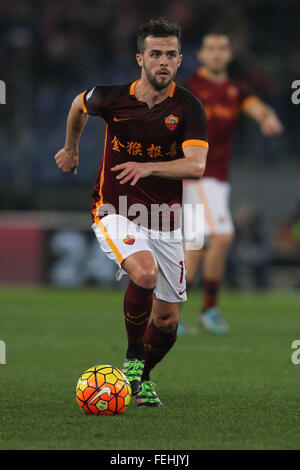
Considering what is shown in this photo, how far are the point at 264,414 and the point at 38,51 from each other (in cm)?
1451

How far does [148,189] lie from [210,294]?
154 inches

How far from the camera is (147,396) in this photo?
5180mm

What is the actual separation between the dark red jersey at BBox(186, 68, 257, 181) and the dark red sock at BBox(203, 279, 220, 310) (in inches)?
41.0

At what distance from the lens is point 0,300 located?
40.8ft

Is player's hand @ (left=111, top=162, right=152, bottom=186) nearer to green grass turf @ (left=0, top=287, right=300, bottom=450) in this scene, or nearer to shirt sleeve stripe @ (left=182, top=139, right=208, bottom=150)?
shirt sleeve stripe @ (left=182, top=139, right=208, bottom=150)

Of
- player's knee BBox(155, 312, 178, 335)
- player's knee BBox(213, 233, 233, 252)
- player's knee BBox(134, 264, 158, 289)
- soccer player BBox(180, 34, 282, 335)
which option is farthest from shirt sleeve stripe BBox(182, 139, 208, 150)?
player's knee BBox(213, 233, 233, 252)

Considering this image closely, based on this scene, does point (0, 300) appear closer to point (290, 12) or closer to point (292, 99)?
point (292, 99)

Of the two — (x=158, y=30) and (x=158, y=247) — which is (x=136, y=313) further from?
(x=158, y=30)

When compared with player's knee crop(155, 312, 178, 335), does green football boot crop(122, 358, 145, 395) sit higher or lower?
lower

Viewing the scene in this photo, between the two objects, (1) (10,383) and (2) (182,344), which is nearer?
(1) (10,383)

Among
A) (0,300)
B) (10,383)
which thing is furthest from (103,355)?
(0,300)

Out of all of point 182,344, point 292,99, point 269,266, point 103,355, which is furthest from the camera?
point 292,99

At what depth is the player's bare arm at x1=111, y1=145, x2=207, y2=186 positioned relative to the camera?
194 inches

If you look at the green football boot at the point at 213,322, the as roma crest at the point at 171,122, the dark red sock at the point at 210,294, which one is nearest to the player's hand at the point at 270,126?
the dark red sock at the point at 210,294
